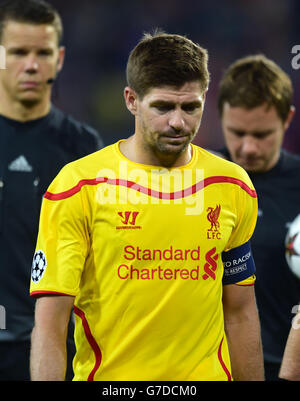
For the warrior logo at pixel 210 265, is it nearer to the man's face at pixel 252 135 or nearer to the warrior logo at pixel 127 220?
the warrior logo at pixel 127 220

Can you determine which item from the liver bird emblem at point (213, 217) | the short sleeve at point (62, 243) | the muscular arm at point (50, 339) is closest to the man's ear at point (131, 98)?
→ the short sleeve at point (62, 243)

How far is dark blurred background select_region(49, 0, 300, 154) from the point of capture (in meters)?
9.56

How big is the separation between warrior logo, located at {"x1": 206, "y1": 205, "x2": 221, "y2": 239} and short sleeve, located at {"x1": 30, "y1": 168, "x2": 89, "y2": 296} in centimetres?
47

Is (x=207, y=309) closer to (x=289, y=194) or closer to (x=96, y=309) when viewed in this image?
(x=96, y=309)

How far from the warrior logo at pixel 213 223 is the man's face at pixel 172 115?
281mm

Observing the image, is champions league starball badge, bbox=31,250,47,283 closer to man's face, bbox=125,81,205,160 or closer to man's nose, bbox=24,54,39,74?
man's face, bbox=125,81,205,160

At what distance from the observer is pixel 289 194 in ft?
16.7

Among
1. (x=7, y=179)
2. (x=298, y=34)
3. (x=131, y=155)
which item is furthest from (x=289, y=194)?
(x=298, y=34)

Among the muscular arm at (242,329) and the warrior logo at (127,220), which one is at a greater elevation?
Result: the warrior logo at (127,220)

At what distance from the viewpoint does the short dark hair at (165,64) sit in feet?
10.0

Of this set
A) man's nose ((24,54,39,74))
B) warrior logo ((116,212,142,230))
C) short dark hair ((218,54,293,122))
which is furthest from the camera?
man's nose ((24,54,39,74))

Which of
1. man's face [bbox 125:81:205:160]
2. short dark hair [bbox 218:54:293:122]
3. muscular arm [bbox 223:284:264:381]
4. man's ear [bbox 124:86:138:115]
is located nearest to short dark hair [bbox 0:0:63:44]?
short dark hair [bbox 218:54:293:122]

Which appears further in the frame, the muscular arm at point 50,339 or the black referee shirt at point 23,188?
the black referee shirt at point 23,188

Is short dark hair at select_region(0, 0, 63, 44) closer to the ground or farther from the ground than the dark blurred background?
closer to the ground
